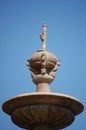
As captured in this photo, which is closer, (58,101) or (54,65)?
(58,101)

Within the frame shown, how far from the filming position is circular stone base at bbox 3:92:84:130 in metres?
10.5

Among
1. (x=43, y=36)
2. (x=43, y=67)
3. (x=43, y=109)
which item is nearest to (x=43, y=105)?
(x=43, y=109)

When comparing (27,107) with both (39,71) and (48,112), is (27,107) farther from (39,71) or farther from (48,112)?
(39,71)

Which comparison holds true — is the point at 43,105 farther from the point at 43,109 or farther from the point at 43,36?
the point at 43,36

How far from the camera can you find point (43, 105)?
10562mm

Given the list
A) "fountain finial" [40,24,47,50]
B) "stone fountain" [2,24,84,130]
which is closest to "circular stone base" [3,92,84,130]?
"stone fountain" [2,24,84,130]

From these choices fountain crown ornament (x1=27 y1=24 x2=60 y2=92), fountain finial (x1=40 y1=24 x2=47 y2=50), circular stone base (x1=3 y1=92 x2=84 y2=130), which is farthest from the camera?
fountain finial (x1=40 y1=24 x2=47 y2=50)

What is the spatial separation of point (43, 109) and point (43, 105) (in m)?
0.13

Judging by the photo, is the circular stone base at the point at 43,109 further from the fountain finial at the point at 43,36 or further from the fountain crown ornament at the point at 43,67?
the fountain finial at the point at 43,36

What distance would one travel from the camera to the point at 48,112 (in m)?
10.5

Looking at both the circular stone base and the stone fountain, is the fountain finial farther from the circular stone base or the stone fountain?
the circular stone base

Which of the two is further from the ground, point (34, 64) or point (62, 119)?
point (34, 64)

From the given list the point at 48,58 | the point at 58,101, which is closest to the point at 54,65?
the point at 48,58

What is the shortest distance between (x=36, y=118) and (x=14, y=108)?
79 cm
